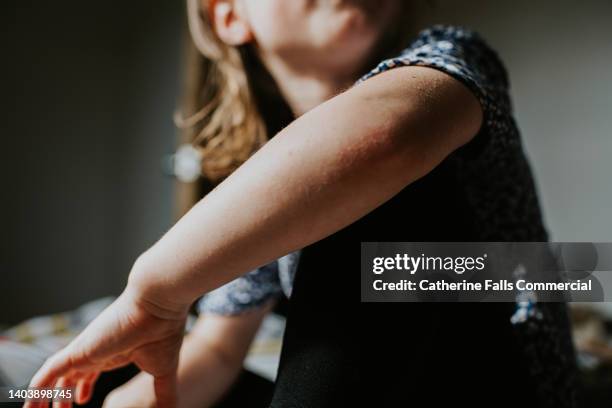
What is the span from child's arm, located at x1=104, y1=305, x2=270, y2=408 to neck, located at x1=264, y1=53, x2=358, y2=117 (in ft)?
0.84

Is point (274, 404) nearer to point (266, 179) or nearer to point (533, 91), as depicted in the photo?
point (266, 179)

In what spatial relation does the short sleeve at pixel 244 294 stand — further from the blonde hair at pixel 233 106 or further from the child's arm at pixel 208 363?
the blonde hair at pixel 233 106

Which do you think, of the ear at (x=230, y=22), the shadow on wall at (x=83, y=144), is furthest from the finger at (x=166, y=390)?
the shadow on wall at (x=83, y=144)

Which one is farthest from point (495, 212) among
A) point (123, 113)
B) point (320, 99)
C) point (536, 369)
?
point (123, 113)

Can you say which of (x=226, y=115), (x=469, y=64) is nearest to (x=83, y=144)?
(x=226, y=115)

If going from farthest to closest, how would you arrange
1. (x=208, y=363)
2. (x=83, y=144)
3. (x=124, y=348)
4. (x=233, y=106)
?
(x=83, y=144), (x=233, y=106), (x=208, y=363), (x=124, y=348)

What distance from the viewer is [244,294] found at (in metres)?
0.65

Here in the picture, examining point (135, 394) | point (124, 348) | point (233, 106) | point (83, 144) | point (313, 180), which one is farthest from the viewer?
point (83, 144)

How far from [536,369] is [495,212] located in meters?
0.14

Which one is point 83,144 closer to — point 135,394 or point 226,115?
point 226,115

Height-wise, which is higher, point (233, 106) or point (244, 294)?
point (233, 106)

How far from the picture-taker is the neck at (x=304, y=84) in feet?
1.95

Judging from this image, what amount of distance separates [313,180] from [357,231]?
0.30 ft

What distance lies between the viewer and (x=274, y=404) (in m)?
0.37
